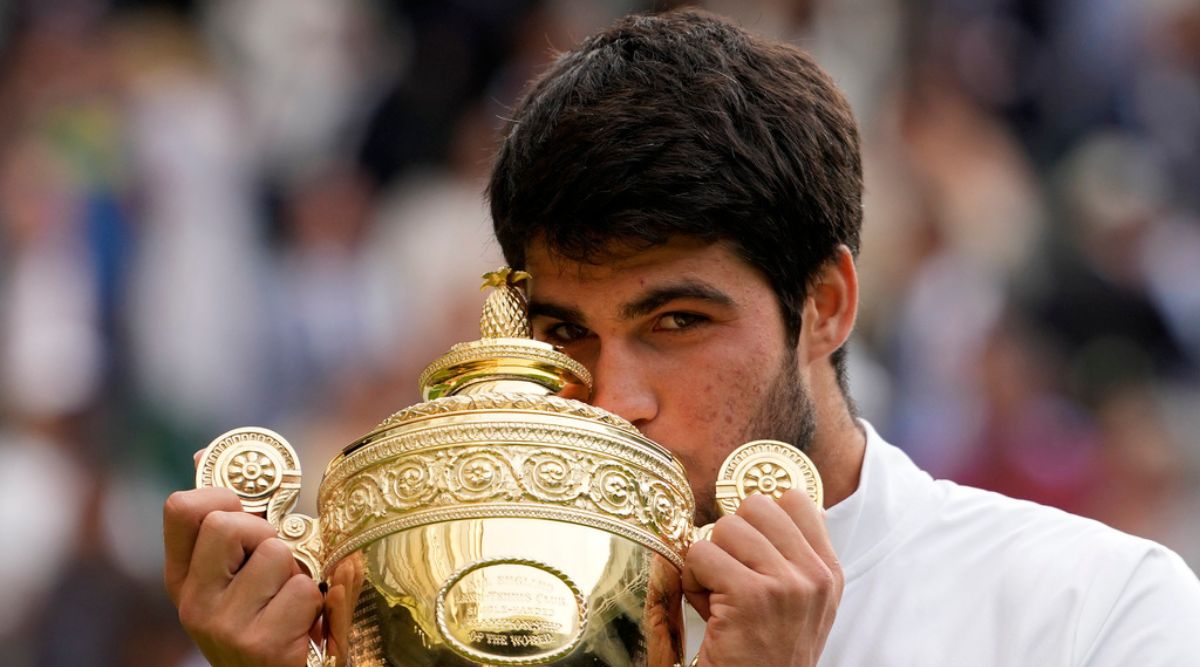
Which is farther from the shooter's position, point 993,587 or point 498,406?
point 993,587

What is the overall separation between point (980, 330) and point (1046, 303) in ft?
1.71

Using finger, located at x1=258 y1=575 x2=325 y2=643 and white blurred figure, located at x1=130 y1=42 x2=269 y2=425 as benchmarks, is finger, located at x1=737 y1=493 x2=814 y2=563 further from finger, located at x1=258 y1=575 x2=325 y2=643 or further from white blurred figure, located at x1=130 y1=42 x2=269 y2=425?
white blurred figure, located at x1=130 y1=42 x2=269 y2=425

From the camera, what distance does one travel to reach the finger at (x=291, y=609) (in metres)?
2.82

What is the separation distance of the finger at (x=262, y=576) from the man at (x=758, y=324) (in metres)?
0.03

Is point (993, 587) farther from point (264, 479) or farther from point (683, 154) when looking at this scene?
point (264, 479)

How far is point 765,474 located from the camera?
2893 millimetres

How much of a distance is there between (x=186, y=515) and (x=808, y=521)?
872 millimetres

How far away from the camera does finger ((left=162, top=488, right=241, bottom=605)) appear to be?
9.31 feet

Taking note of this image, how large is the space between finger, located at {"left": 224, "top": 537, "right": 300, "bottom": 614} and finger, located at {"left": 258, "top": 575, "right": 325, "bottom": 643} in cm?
1

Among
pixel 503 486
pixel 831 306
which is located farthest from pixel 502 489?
pixel 831 306

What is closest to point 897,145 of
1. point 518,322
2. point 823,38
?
point 823,38

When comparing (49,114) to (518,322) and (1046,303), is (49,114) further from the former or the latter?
(518,322)

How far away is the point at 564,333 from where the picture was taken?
354 centimetres

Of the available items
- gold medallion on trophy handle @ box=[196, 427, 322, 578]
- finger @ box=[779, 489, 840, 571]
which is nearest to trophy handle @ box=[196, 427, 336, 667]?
gold medallion on trophy handle @ box=[196, 427, 322, 578]
